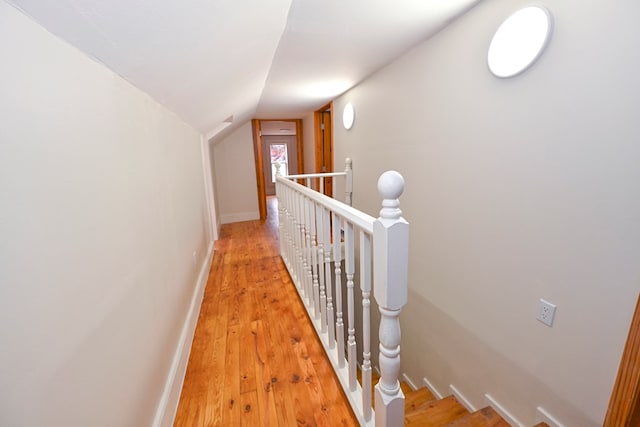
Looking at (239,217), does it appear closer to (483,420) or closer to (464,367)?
(464,367)

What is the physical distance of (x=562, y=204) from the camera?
49.3 inches

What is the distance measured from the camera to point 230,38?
120cm

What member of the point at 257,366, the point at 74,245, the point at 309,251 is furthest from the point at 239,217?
the point at 74,245

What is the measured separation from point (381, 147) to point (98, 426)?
2.68 m

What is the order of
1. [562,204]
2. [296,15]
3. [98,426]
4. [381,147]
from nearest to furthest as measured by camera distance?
[98,426], [562,204], [296,15], [381,147]

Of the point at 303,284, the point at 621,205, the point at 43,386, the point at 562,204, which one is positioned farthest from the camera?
the point at 303,284

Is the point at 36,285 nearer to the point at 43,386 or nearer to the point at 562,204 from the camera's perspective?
the point at 43,386

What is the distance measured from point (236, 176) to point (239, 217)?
833 mm

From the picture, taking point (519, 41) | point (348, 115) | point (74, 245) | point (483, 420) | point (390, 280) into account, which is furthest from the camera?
point (348, 115)

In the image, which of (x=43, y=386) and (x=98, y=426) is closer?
(x=43, y=386)

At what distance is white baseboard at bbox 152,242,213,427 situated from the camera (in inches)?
44.3

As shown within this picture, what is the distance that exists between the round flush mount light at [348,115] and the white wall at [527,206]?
0.99 metres

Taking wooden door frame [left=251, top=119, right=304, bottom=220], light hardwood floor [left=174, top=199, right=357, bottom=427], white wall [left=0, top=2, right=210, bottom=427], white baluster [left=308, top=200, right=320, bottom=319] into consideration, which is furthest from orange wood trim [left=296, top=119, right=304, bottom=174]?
white wall [left=0, top=2, right=210, bottom=427]

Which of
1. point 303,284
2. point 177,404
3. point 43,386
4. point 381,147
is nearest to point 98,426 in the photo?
point 43,386
